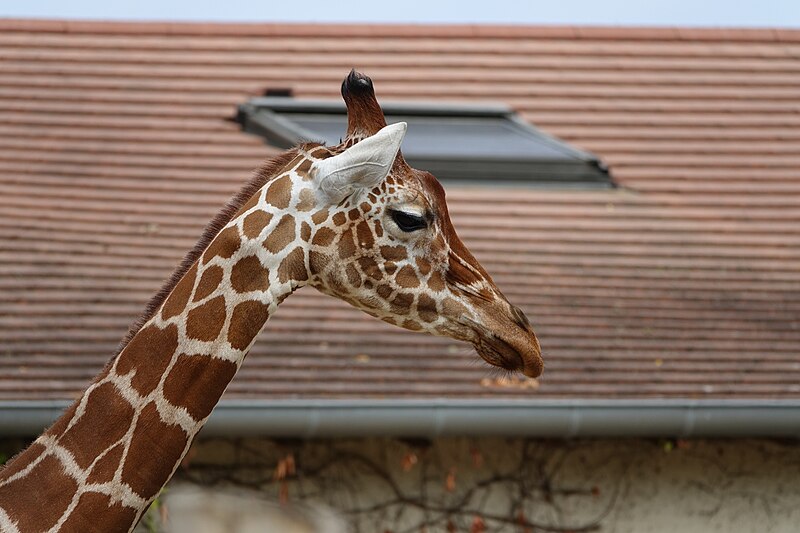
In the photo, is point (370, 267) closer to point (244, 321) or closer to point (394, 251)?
point (394, 251)

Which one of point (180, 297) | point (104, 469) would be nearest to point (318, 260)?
point (180, 297)

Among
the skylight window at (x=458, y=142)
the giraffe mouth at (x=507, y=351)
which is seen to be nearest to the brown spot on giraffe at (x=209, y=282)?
the giraffe mouth at (x=507, y=351)

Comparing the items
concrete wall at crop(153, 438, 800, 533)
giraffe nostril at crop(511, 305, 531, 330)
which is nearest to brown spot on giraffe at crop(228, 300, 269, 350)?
giraffe nostril at crop(511, 305, 531, 330)

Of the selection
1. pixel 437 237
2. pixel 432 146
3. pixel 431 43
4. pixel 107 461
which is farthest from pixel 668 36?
pixel 107 461

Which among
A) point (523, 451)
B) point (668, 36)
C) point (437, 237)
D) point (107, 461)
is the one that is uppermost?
point (668, 36)

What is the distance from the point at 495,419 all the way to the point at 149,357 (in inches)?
142

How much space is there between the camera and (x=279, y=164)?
3.62 meters

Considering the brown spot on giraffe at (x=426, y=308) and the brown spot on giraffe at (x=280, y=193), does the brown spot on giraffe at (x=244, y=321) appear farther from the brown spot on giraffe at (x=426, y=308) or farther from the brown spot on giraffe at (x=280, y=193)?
the brown spot on giraffe at (x=426, y=308)

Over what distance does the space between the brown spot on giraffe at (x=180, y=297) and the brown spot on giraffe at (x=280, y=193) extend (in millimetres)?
277

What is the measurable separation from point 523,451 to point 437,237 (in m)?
4.05

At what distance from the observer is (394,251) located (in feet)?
11.6

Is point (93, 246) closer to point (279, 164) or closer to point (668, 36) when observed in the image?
point (279, 164)

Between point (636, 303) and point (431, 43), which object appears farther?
point (431, 43)

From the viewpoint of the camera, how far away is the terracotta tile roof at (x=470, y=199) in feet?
23.2
